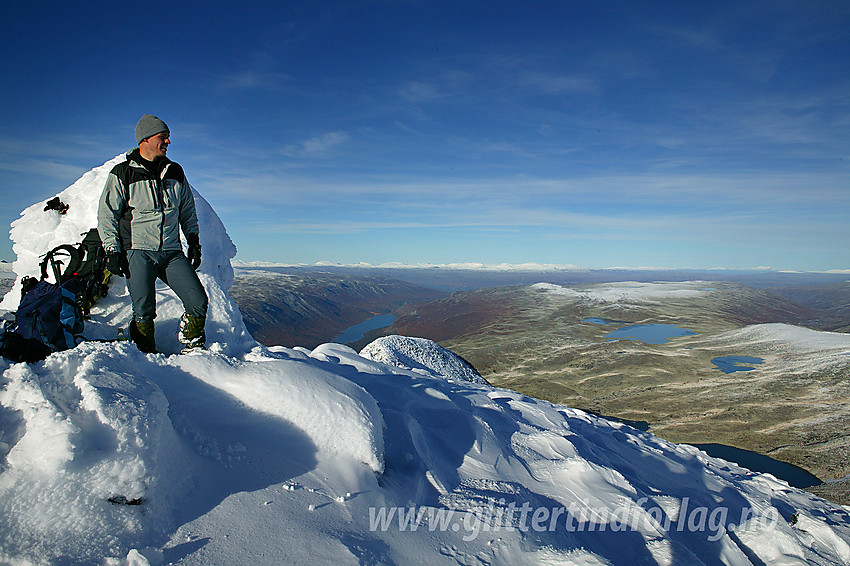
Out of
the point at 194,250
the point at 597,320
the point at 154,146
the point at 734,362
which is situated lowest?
the point at 597,320

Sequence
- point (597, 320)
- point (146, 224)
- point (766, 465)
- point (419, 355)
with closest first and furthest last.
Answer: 1. point (146, 224)
2. point (419, 355)
3. point (766, 465)
4. point (597, 320)

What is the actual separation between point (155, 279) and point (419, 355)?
18.0 meters

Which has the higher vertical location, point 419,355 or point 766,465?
point 419,355

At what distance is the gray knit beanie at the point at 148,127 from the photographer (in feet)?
15.4

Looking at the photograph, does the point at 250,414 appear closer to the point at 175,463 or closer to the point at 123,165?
the point at 175,463

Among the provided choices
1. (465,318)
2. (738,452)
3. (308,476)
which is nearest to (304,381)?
(308,476)

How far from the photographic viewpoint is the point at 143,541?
105 inches

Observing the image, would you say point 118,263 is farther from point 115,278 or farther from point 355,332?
point 355,332

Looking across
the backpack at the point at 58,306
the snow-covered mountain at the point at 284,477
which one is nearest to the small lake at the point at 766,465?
the snow-covered mountain at the point at 284,477

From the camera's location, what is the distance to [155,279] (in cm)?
507

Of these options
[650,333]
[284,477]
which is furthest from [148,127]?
[650,333]

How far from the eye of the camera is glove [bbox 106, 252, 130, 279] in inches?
186

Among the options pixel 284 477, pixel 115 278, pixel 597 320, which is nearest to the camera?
pixel 284 477

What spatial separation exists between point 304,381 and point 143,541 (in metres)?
2.00
